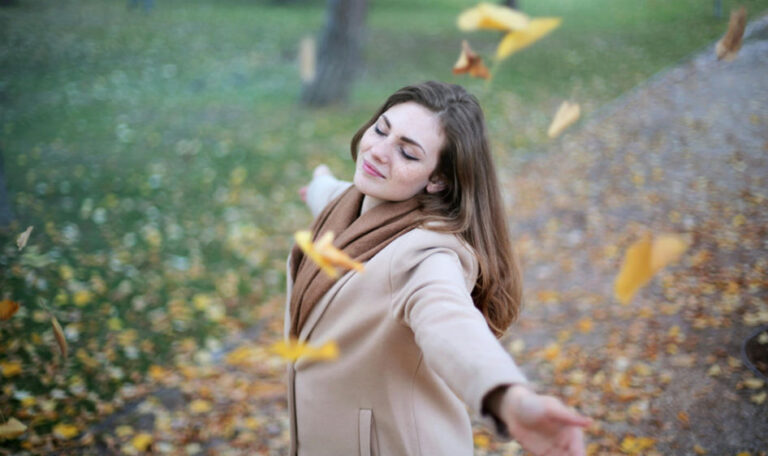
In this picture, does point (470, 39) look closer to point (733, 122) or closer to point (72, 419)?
point (733, 122)

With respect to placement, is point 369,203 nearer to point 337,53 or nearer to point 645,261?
point 645,261

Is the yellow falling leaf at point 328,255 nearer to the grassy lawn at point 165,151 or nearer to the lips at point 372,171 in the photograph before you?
the lips at point 372,171

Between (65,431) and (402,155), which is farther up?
(402,155)

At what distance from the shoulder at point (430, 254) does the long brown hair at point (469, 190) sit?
4 centimetres

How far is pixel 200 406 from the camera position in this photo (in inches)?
150

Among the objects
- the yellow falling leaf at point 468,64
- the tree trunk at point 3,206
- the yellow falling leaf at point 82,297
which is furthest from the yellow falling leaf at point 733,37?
the tree trunk at point 3,206

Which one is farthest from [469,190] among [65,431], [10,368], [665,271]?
[665,271]

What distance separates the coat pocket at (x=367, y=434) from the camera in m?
1.80

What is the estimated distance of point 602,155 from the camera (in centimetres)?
786

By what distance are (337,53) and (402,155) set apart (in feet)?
24.1

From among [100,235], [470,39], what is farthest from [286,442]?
[470,39]

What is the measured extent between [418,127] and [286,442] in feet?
8.23

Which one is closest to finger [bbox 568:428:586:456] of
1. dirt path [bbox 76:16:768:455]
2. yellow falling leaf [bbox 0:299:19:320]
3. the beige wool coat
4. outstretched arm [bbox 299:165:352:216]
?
the beige wool coat

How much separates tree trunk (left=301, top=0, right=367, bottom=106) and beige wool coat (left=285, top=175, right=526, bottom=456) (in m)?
7.32
